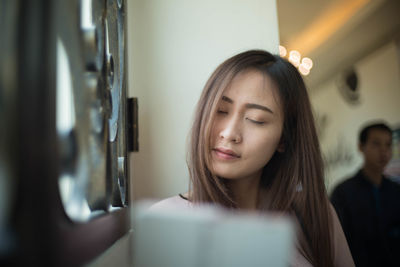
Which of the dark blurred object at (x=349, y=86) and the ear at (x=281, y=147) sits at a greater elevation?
the dark blurred object at (x=349, y=86)

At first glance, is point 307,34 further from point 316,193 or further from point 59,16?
point 59,16

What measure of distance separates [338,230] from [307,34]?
2.20m

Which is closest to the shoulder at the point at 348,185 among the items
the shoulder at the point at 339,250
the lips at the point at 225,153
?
the shoulder at the point at 339,250

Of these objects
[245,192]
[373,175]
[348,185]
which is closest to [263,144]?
[245,192]

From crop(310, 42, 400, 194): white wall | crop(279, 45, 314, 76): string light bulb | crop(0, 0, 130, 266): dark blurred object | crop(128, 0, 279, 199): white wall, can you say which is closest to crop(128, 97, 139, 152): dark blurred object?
crop(128, 0, 279, 199): white wall

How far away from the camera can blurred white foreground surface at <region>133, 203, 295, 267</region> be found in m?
0.34

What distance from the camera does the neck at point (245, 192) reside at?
111cm

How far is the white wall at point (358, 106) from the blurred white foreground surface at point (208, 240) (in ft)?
11.1

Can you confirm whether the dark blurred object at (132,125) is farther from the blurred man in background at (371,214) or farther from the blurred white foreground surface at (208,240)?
the blurred man in background at (371,214)

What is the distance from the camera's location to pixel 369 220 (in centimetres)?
215

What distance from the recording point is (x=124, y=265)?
2.65ft

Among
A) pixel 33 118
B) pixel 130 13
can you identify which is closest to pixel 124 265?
pixel 33 118

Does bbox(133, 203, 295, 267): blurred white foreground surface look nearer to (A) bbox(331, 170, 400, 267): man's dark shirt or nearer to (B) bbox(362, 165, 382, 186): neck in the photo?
(A) bbox(331, 170, 400, 267): man's dark shirt

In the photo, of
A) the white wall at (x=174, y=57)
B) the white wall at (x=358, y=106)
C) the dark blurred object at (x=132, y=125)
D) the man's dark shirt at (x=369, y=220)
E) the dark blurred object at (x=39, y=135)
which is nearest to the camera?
the dark blurred object at (x=39, y=135)
